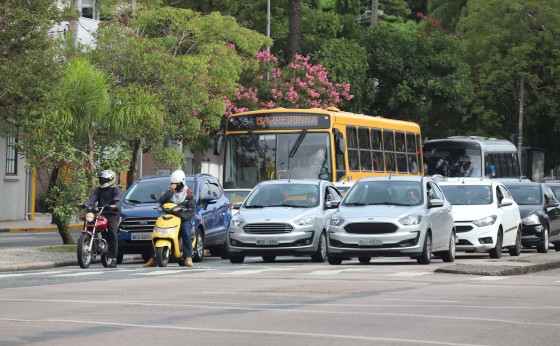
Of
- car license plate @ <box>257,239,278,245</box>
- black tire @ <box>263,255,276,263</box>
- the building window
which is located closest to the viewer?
car license plate @ <box>257,239,278,245</box>

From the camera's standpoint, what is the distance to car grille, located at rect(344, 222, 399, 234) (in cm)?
2625

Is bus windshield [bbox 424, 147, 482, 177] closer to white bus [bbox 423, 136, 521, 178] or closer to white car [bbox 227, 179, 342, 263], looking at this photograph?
white bus [bbox 423, 136, 521, 178]

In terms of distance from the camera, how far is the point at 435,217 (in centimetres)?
2714

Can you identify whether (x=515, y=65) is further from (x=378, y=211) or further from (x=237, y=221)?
(x=378, y=211)

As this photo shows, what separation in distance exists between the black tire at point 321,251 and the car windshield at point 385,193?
1300 mm

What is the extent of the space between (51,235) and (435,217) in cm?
1913

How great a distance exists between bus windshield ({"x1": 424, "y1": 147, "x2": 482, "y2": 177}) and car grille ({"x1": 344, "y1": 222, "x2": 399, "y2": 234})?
23.9m

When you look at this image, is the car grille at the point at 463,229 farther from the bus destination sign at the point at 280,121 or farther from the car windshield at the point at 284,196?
the bus destination sign at the point at 280,121

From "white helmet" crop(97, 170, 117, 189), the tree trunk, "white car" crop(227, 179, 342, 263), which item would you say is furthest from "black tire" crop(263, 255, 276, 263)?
the tree trunk

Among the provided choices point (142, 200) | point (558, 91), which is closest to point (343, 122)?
point (142, 200)

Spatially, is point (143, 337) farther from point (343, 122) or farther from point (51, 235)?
point (51, 235)

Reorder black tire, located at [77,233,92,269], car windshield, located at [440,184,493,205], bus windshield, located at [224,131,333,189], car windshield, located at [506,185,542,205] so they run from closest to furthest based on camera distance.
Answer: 1. black tire, located at [77,233,92,269]
2. car windshield, located at [440,184,493,205]
3. car windshield, located at [506,185,542,205]
4. bus windshield, located at [224,131,333,189]

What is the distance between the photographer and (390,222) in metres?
26.2

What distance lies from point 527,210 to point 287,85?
70.7 ft
